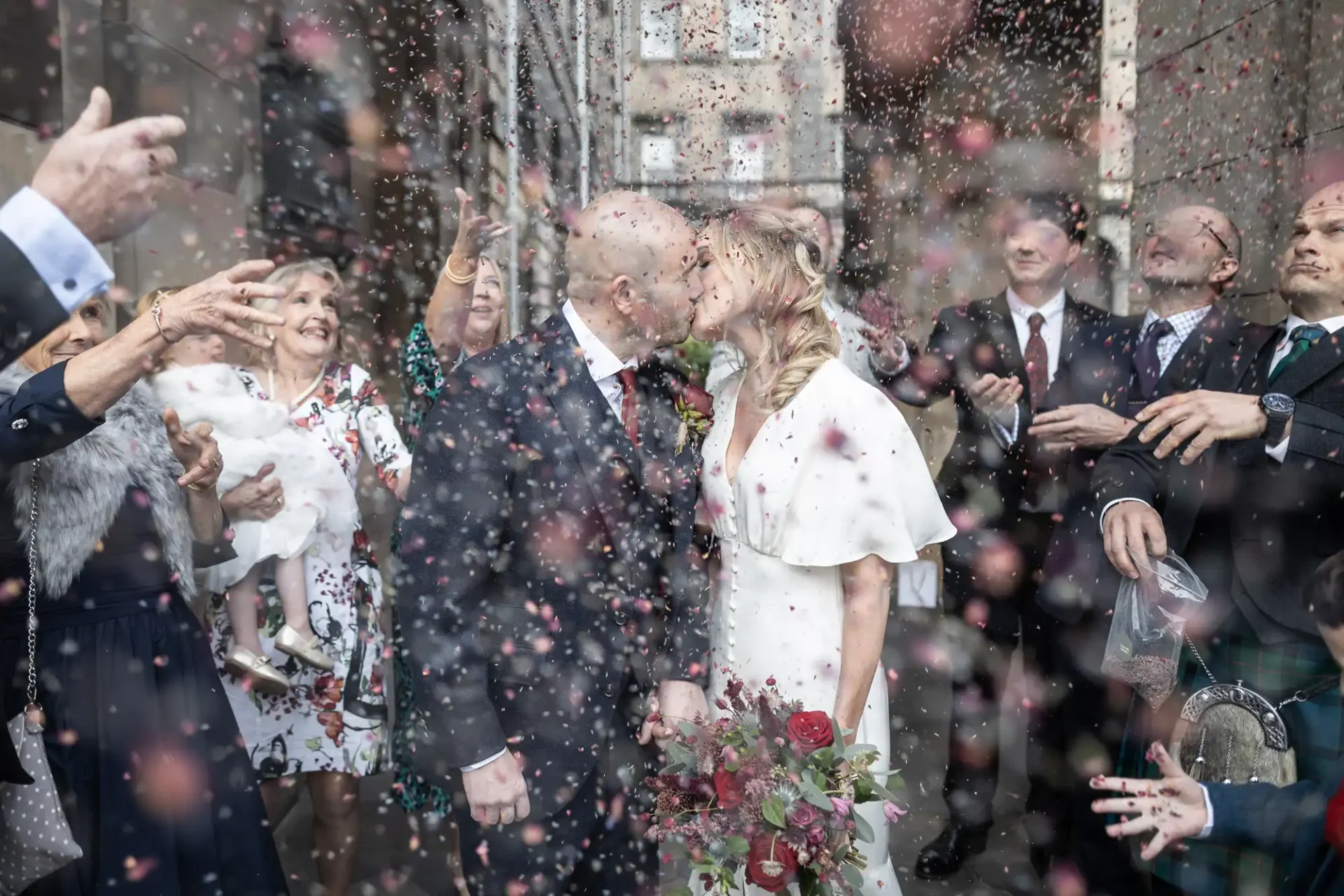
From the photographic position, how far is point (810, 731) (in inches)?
59.6

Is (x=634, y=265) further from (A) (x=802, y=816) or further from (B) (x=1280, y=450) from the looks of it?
(B) (x=1280, y=450)

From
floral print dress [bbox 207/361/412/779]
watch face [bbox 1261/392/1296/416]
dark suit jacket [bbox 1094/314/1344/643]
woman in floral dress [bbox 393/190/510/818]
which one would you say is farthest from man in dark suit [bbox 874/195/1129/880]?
floral print dress [bbox 207/361/412/779]

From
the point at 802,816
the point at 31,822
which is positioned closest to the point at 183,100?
the point at 31,822

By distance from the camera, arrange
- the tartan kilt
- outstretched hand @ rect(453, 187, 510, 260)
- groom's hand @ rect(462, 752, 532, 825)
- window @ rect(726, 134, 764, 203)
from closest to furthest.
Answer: groom's hand @ rect(462, 752, 532, 825) → the tartan kilt → outstretched hand @ rect(453, 187, 510, 260) → window @ rect(726, 134, 764, 203)

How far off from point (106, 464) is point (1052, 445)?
2176mm

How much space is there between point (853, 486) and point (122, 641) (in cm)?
138

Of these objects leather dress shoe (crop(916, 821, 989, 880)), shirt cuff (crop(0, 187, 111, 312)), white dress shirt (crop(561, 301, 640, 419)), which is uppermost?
shirt cuff (crop(0, 187, 111, 312))

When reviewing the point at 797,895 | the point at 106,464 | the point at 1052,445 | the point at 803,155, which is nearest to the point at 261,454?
the point at 106,464

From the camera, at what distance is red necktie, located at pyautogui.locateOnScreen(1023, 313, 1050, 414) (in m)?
2.85

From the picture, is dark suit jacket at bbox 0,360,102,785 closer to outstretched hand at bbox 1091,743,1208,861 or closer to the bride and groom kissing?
the bride and groom kissing

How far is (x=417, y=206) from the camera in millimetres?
3898

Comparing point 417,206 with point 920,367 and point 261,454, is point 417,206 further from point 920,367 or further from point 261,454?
point 920,367

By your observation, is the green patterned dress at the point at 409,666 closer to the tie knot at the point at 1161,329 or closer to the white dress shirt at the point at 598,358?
the white dress shirt at the point at 598,358

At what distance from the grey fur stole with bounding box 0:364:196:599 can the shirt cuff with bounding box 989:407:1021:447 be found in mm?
2096
